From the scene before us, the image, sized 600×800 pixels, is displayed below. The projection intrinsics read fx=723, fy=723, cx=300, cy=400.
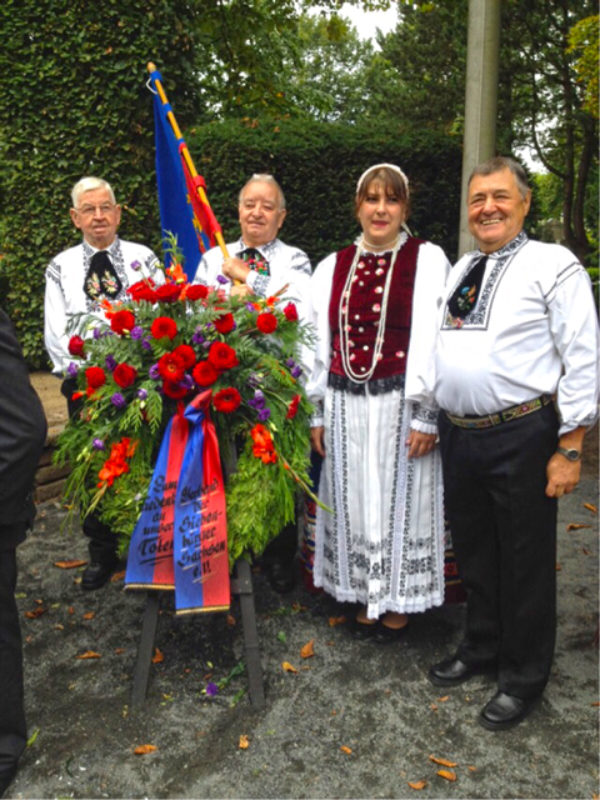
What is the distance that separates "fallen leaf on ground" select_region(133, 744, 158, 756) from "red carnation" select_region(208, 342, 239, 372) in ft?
4.60

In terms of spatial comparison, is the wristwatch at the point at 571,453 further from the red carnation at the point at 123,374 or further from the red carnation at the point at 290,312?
the red carnation at the point at 123,374

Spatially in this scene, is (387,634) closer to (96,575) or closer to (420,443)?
(420,443)

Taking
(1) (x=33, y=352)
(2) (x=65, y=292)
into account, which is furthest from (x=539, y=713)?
(1) (x=33, y=352)

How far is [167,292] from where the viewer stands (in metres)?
2.67

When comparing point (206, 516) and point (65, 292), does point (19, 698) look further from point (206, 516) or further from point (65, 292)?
point (65, 292)

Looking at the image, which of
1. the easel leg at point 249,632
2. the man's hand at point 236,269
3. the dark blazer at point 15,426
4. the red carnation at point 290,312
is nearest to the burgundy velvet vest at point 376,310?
the red carnation at point 290,312

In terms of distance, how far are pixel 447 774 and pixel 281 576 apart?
5.15ft

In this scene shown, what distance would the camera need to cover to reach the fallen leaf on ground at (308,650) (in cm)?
325

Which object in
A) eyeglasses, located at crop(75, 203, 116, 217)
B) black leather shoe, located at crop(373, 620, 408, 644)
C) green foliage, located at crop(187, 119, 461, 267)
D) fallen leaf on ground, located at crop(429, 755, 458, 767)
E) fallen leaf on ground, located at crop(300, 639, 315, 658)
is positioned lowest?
fallen leaf on ground, located at crop(429, 755, 458, 767)

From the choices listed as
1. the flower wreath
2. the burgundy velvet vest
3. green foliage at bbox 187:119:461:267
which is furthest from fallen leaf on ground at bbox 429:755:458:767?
green foliage at bbox 187:119:461:267

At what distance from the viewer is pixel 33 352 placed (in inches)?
265

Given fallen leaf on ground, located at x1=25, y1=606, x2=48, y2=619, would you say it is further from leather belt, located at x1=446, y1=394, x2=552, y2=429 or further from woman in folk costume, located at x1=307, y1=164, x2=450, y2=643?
leather belt, located at x1=446, y1=394, x2=552, y2=429

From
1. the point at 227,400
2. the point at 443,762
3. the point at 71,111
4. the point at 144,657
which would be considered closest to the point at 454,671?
the point at 443,762

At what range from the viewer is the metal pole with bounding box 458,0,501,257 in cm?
524
